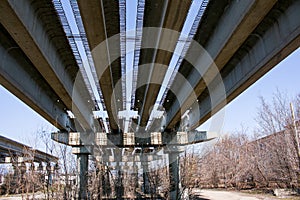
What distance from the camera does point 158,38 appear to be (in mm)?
8516

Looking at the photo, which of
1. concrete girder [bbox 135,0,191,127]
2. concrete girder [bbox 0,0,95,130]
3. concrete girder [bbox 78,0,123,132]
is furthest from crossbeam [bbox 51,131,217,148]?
concrete girder [bbox 78,0,123,132]

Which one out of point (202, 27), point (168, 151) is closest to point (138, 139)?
point (168, 151)

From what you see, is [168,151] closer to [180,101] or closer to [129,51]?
[180,101]

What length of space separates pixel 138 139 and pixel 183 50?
12840 mm

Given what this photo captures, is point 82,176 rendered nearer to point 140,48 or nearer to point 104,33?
point 140,48

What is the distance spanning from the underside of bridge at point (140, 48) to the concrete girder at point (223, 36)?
26 millimetres

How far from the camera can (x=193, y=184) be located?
47.4 ft

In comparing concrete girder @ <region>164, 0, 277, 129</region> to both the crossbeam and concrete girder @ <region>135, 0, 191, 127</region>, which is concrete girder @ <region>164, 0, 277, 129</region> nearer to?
concrete girder @ <region>135, 0, 191, 127</region>

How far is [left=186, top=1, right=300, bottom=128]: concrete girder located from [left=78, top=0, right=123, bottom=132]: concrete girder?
4085 millimetres

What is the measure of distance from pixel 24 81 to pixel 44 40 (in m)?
2.98

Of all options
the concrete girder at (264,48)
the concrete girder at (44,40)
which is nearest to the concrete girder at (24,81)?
the concrete girder at (44,40)

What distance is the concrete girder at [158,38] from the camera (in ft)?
22.2

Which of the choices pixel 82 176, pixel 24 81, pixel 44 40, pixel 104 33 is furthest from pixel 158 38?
pixel 82 176

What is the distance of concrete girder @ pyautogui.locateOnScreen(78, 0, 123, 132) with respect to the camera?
254 inches
